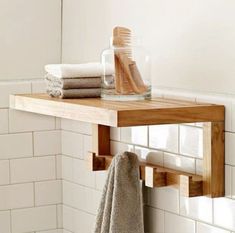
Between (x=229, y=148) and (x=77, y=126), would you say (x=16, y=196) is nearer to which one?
(x=77, y=126)

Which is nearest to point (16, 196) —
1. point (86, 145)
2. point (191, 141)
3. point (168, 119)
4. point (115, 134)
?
point (86, 145)

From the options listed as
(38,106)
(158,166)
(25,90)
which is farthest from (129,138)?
(25,90)

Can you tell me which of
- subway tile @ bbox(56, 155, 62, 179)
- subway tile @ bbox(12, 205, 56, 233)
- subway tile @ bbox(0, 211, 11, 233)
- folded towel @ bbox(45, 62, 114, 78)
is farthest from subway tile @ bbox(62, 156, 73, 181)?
folded towel @ bbox(45, 62, 114, 78)

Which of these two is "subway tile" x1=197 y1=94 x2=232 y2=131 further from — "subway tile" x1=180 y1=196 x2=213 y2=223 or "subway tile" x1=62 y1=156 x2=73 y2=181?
"subway tile" x1=62 y1=156 x2=73 y2=181

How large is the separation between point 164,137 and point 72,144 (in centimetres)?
53

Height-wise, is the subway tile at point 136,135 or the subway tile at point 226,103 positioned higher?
the subway tile at point 226,103

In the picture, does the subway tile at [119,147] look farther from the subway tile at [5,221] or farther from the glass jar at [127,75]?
the subway tile at [5,221]

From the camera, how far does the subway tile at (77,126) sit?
7.36 feet

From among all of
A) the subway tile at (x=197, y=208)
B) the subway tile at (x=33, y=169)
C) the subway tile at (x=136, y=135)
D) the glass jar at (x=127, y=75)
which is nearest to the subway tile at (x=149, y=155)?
the subway tile at (x=136, y=135)

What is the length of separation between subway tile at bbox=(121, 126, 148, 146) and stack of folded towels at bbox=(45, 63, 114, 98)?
0.19m

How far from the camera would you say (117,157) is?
1845mm

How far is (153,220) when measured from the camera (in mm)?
1979

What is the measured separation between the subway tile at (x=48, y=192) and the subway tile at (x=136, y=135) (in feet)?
1.39

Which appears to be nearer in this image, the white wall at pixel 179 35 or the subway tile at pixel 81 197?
the white wall at pixel 179 35
